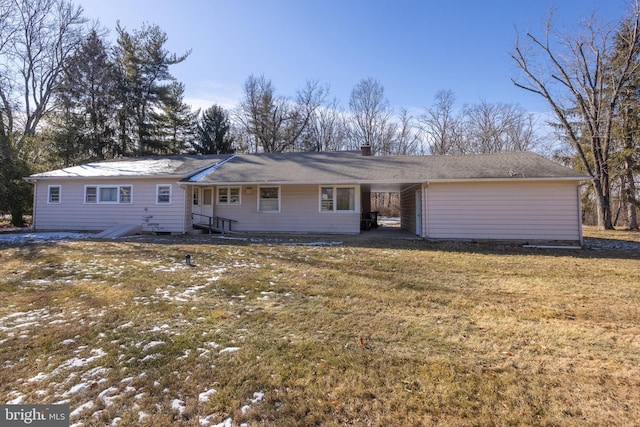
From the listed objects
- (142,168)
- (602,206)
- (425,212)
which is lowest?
(425,212)

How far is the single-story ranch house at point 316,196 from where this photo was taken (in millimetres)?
11188

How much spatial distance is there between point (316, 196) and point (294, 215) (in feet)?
4.11

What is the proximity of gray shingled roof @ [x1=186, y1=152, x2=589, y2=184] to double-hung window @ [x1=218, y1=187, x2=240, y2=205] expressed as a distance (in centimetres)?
73

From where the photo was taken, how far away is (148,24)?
27641 mm

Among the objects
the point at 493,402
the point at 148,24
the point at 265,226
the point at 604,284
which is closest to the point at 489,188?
the point at 604,284

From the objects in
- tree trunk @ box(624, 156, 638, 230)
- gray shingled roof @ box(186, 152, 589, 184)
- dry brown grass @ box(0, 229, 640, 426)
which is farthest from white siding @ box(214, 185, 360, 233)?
tree trunk @ box(624, 156, 638, 230)

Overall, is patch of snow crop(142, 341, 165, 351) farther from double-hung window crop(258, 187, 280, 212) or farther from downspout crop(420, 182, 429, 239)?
double-hung window crop(258, 187, 280, 212)

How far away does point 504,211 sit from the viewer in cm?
1136

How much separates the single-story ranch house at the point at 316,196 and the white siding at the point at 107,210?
0.04 meters

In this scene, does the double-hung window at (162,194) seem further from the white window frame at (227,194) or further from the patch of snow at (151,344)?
the patch of snow at (151,344)

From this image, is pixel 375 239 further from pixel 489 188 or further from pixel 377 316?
pixel 377 316

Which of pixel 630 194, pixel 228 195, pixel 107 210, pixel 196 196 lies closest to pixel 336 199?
pixel 228 195

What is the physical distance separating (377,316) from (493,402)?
1.95 metres

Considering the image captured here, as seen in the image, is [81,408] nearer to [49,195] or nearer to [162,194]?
[162,194]
